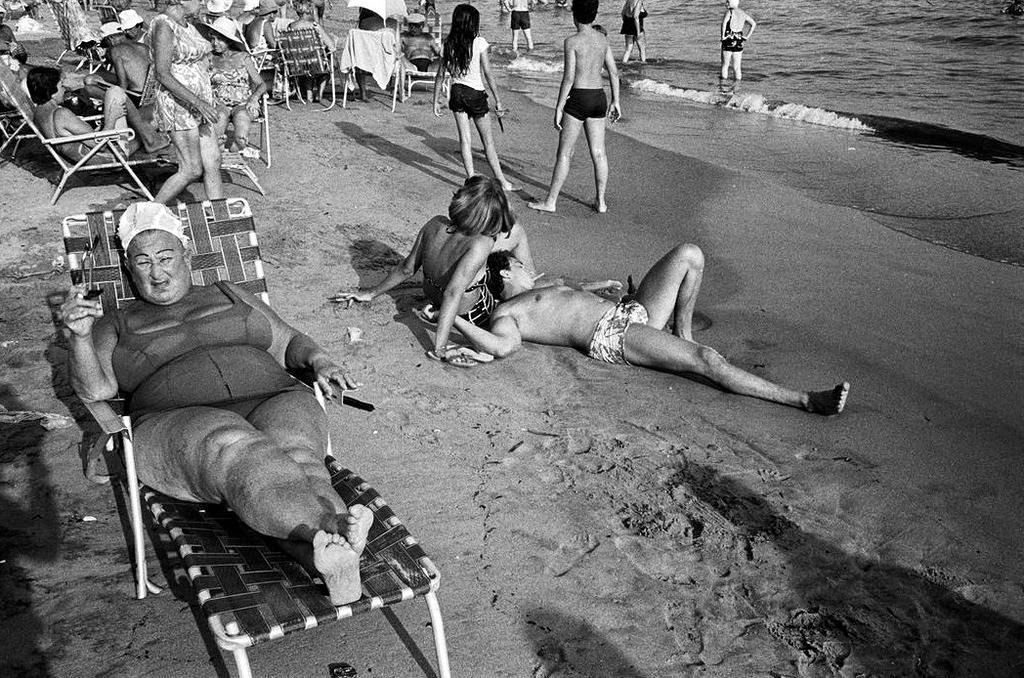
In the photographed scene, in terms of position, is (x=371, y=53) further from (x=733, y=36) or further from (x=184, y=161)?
(x=733, y=36)

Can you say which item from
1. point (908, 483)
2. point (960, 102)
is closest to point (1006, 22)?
point (960, 102)

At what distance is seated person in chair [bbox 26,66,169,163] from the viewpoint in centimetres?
703

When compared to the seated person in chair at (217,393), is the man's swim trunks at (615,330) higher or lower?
lower

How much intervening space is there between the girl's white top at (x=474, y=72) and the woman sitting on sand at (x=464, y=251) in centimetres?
306

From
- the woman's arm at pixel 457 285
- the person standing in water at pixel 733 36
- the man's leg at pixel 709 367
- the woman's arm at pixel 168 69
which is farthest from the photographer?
the person standing in water at pixel 733 36

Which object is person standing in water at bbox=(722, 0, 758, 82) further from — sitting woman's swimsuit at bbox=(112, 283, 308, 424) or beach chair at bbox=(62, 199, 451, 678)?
beach chair at bbox=(62, 199, 451, 678)

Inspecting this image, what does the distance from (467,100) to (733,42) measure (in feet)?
33.2

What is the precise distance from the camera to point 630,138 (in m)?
10.6

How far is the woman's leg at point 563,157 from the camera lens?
7379mm

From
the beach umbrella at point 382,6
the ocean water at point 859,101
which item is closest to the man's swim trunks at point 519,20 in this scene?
the ocean water at point 859,101

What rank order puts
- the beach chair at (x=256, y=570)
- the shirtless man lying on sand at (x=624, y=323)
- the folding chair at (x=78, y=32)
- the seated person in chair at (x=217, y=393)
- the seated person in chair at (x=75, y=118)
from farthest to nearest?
the folding chair at (x=78, y=32), the seated person in chair at (x=75, y=118), the shirtless man lying on sand at (x=624, y=323), the seated person in chair at (x=217, y=393), the beach chair at (x=256, y=570)

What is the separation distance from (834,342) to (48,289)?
489 cm

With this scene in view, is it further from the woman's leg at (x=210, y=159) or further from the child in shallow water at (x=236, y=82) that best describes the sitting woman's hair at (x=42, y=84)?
the woman's leg at (x=210, y=159)

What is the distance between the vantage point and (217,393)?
307cm
